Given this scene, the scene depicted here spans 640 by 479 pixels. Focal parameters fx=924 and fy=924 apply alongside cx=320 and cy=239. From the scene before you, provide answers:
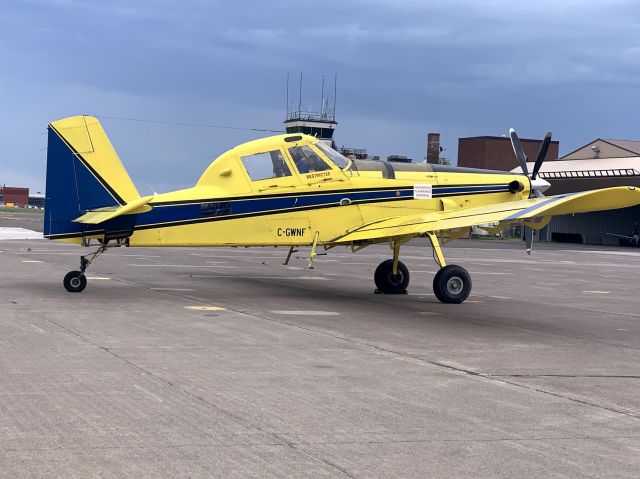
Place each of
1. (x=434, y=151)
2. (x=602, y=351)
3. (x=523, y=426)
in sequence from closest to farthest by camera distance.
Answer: (x=523, y=426) → (x=602, y=351) → (x=434, y=151)

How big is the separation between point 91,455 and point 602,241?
261ft

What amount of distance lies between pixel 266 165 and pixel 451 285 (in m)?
4.50

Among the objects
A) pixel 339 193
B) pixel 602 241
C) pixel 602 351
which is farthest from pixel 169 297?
pixel 602 241

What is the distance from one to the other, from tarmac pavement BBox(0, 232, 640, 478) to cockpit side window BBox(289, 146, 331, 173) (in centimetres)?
270

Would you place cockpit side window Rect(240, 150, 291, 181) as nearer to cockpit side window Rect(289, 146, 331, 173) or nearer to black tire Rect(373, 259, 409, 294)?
cockpit side window Rect(289, 146, 331, 173)

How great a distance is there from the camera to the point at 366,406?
8.27 metres

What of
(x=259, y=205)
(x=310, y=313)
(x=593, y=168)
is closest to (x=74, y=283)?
(x=259, y=205)

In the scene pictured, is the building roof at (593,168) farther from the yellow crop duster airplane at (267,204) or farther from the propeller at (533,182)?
the yellow crop duster airplane at (267,204)

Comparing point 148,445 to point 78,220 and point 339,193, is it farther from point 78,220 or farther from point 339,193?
point 339,193

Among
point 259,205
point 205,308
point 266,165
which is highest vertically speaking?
point 266,165

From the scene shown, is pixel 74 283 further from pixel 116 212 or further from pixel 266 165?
pixel 266 165

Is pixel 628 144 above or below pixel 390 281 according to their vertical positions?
above

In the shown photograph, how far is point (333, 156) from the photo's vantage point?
773 inches

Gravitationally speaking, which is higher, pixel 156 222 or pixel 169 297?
pixel 156 222
